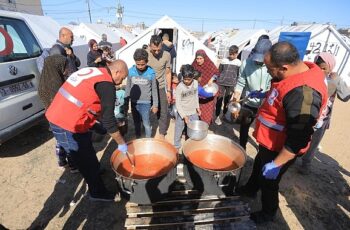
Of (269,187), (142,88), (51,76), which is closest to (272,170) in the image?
(269,187)

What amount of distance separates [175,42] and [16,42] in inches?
299

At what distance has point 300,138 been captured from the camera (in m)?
2.04

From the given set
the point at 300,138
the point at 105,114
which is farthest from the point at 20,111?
the point at 300,138

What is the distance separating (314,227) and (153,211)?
2.18 m

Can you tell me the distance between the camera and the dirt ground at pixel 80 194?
2908mm

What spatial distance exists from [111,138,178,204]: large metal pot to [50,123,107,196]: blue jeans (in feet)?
0.98

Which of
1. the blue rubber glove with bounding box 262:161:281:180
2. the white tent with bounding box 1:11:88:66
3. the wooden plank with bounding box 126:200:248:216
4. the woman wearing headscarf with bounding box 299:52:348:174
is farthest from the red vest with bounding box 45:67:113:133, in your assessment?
the white tent with bounding box 1:11:88:66

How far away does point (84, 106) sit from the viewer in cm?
245

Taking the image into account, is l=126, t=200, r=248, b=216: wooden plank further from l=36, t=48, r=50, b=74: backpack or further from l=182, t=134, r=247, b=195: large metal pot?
l=36, t=48, r=50, b=74: backpack

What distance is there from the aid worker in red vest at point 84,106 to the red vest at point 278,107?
1.66 meters

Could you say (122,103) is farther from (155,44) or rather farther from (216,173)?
(216,173)

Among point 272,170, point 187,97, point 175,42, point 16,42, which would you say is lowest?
point 175,42

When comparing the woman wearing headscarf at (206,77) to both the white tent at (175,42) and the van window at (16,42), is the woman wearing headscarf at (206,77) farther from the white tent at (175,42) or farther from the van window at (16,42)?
the white tent at (175,42)

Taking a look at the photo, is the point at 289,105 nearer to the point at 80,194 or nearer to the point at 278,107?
the point at 278,107
